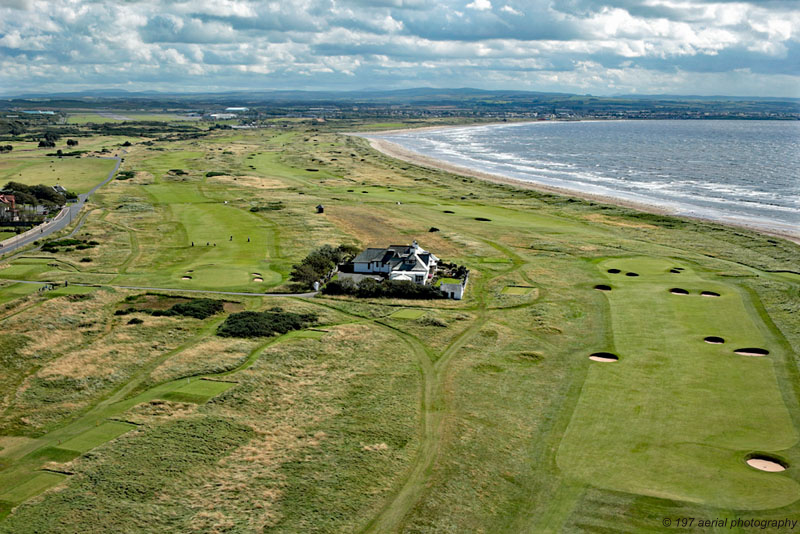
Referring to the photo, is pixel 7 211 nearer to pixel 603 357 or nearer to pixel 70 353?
pixel 70 353

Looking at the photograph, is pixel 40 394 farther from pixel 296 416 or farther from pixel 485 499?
pixel 485 499

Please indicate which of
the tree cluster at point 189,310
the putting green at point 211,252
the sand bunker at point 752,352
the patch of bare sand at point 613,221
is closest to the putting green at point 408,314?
the putting green at point 211,252

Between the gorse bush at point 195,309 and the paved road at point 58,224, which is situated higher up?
the paved road at point 58,224

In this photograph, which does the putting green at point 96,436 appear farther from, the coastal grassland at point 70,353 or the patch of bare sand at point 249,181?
the patch of bare sand at point 249,181

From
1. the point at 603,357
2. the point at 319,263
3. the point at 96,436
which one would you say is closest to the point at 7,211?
the point at 319,263

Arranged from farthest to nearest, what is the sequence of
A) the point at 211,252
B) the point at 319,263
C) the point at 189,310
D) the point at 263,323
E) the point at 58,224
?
the point at 58,224, the point at 211,252, the point at 319,263, the point at 189,310, the point at 263,323

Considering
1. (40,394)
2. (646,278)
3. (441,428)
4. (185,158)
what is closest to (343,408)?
(441,428)

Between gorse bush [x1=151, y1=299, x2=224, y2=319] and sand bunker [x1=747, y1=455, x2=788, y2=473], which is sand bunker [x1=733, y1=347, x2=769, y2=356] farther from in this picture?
gorse bush [x1=151, y1=299, x2=224, y2=319]
